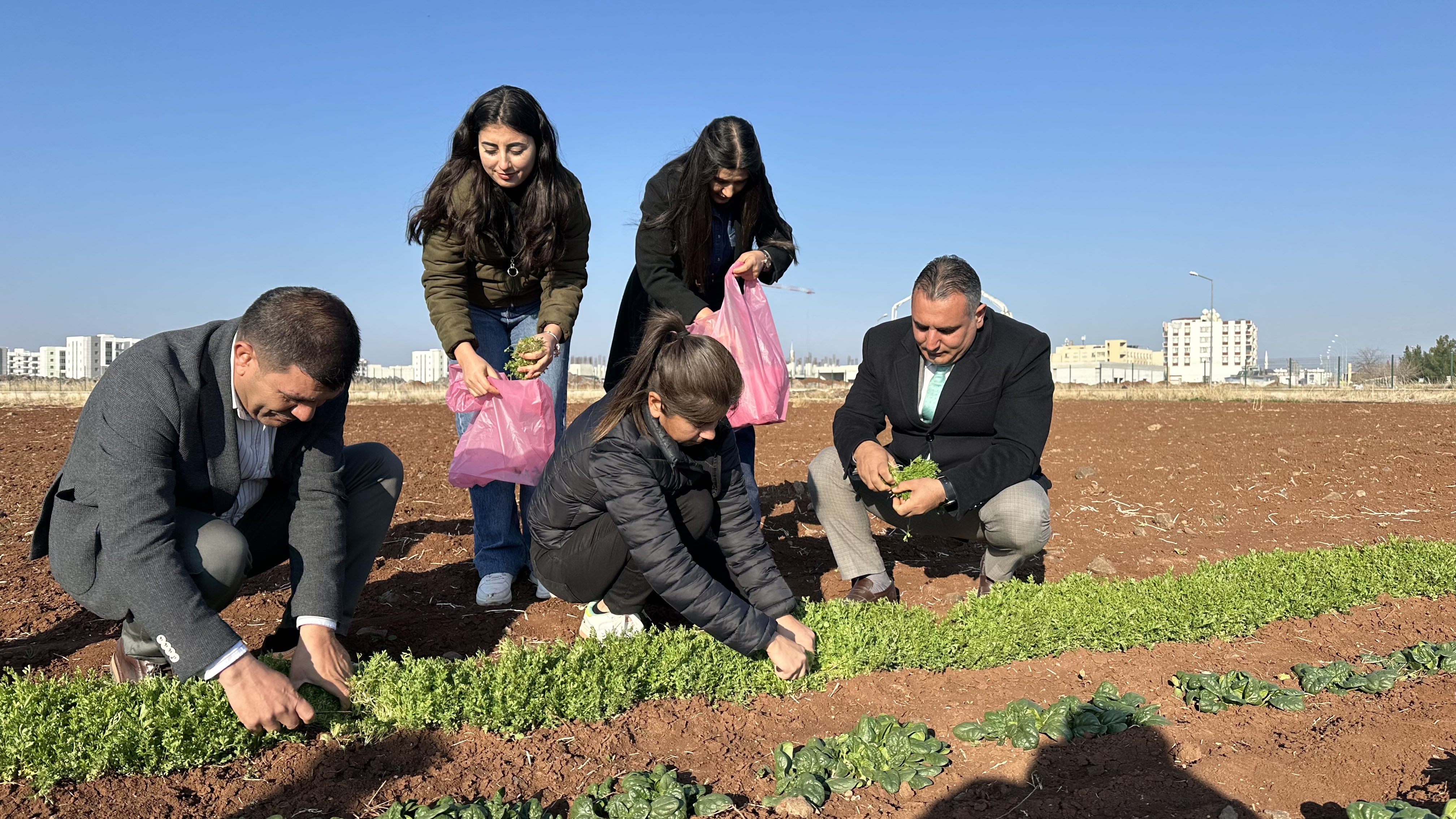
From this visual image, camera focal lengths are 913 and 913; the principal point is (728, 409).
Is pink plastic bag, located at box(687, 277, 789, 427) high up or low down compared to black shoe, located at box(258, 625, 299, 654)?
up

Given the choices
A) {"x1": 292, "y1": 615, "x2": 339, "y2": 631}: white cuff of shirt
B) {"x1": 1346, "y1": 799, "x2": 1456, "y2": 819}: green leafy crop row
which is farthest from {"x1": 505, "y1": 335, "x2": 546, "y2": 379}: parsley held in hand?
{"x1": 1346, "y1": 799, "x2": 1456, "y2": 819}: green leafy crop row

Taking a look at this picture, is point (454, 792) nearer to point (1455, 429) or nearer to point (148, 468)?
point (148, 468)

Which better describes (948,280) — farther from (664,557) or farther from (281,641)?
(281,641)

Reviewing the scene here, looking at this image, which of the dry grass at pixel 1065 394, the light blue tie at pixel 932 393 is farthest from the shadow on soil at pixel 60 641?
the dry grass at pixel 1065 394

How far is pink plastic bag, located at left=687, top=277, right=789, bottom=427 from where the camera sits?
4.75 m

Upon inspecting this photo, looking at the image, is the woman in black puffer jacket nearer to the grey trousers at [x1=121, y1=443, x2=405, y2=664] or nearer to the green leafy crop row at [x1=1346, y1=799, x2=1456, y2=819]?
the grey trousers at [x1=121, y1=443, x2=405, y2=664]

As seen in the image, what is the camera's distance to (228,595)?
132 inches

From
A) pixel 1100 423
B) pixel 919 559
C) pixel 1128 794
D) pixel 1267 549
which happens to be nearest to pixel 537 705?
pixel 1128 794

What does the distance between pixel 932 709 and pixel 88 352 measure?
132 metres

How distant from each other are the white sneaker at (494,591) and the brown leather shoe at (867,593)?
1.75m

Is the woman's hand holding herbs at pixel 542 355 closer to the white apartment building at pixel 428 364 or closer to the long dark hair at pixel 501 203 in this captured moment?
the long dark hair at pixel 501 203

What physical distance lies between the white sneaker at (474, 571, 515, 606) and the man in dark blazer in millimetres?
1683

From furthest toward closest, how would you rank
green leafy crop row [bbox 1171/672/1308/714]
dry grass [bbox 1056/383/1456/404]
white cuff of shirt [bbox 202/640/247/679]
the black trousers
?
1. dry grass [bbox 1056/383/1456/404]
2. the black trousers
3. green leafy crop row [bbox 1171/672/1308/714]
4. white cuff of shirt [bbox 202/640/247/679]

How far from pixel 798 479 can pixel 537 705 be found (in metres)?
6.10
